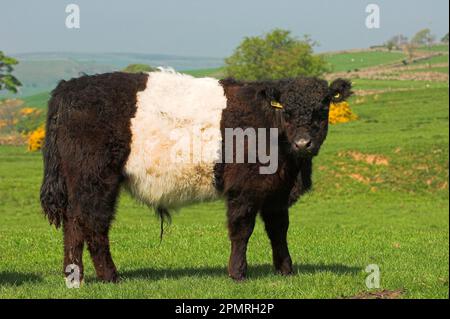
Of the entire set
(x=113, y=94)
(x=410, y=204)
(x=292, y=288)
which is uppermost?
(x=113, y=94)

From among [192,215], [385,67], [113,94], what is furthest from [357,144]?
[385,67]

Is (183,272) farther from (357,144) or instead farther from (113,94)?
(357,144)

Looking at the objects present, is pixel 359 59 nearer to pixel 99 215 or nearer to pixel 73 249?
pixel 99 215

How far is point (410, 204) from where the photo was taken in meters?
32.9

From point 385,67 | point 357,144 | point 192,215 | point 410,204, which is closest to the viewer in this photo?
point 192,215

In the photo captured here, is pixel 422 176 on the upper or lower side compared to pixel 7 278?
lower

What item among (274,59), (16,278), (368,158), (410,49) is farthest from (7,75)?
(410,49)

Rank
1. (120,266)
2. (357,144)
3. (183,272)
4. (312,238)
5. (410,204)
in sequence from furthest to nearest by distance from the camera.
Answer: (357,144) → (410,204) → (312,238) → (120,266) → (183,272)

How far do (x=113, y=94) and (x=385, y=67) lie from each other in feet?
318

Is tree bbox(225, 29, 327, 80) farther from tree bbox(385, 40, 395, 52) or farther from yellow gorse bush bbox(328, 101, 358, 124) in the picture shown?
tree bbox(385, 40, 395, 52)

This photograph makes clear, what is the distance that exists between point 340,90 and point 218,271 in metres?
3.13

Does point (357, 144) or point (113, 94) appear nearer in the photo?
point (113, 94)

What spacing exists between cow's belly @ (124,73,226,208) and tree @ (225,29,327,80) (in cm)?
6537

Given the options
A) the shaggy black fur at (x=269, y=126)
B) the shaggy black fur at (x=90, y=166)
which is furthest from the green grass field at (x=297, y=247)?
the shaggy black fur at (x=269, y=126)
